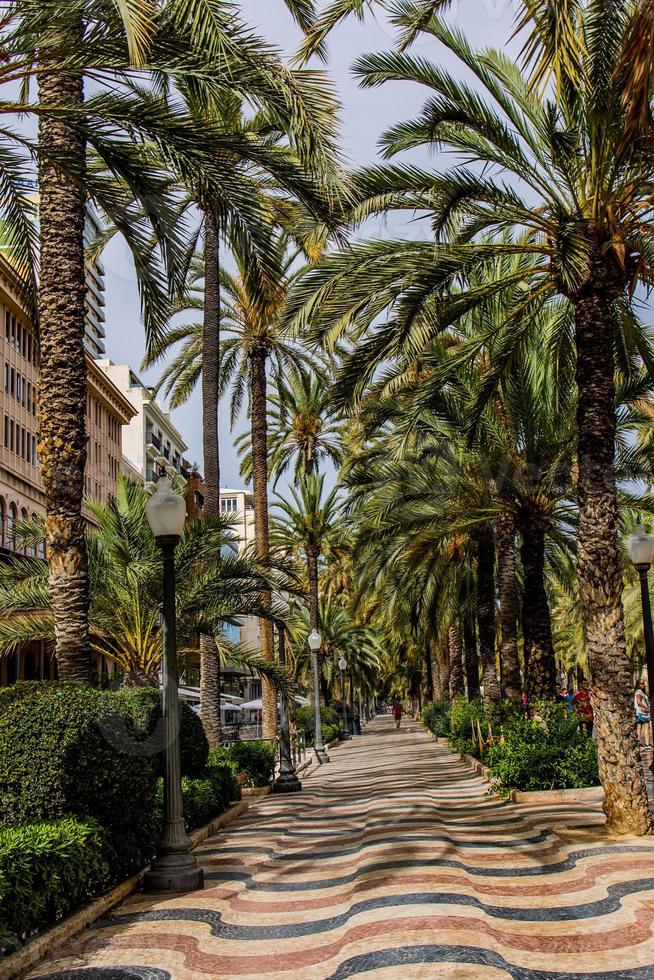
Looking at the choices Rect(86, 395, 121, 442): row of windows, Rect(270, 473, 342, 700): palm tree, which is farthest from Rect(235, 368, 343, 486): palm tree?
Rect(86, 395, 121, 442): row of windows

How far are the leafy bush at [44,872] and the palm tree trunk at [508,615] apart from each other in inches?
523

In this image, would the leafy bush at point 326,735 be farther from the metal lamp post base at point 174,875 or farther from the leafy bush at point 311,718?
the metal lamp post base at point 174,875

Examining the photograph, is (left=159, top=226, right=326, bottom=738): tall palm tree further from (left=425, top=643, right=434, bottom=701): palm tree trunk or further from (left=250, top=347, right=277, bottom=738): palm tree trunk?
(left=425, top=643, right=434, bottom=701): palm tree trunk

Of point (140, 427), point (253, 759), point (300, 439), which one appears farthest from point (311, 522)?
point (140, 427)

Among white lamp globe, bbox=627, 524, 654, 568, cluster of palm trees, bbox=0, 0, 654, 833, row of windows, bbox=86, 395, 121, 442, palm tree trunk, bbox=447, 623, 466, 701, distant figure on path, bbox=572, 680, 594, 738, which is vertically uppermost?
row of windows, bbox=86, 395, 121, 442

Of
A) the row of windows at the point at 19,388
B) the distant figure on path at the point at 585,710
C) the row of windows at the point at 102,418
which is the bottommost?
the distant figure on path at the point at 585,710

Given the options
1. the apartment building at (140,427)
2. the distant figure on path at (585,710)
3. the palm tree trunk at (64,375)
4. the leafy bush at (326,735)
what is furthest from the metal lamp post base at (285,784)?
the apartment building at (140,427)

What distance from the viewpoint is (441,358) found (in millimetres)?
17453

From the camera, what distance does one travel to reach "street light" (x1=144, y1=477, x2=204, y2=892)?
29.7 ft

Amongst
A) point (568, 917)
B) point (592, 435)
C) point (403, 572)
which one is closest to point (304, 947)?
point (568, 917)

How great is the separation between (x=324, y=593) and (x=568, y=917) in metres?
45.7

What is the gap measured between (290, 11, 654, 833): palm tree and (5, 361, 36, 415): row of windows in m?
30.0

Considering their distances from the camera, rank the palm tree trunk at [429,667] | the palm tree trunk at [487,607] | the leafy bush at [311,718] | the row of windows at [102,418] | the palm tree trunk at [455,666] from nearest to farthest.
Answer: the palm tree trunk at [487,607] → the palm tree trunk at [455,666] → the leafy bush at [311,718] → the palm tree trunk at [429,667] → the row of windows at [102,418]

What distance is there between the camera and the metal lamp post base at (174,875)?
354 inches
